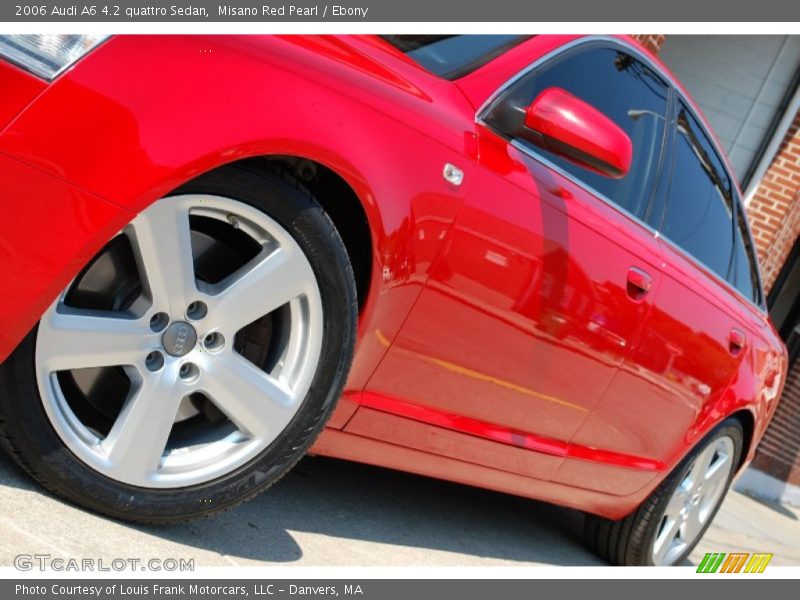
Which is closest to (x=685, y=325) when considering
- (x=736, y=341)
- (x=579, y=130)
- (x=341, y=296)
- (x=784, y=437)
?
(x=736, y=341)

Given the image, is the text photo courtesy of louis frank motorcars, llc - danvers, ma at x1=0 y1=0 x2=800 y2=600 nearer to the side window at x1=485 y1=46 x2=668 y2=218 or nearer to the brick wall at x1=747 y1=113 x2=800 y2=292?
the side window at x1=485 y1=46 x2=668 y2=218

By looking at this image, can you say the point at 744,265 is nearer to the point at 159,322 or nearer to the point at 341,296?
the point at 341,296

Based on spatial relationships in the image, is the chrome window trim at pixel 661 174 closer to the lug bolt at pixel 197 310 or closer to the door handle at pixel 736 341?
the door handle at pixel 736 341

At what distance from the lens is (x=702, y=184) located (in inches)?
175

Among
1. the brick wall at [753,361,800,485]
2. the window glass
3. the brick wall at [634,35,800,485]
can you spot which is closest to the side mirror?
the window glass

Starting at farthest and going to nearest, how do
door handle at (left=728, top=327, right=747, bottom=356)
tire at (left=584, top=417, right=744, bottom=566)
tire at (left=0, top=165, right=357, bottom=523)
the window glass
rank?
tire at (left=584, top=417, right=744, bottom=566) < door handle at (left=728, top=327, right=747, bottom=356) < the window glass < tire at (left=0, top=165, right=357, bottom=523)

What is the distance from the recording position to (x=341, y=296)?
2.72 m

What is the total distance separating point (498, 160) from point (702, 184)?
60.8 inches

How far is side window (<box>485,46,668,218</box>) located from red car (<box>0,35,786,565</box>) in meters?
0.01

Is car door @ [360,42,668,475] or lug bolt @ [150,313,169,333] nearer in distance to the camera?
lug bolt @ [150,313,169,333]

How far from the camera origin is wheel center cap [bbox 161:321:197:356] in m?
2.54

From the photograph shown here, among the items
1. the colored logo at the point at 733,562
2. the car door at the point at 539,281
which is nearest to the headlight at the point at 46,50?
the car door at the point at 539,281

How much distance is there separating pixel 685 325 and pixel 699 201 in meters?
0.57
